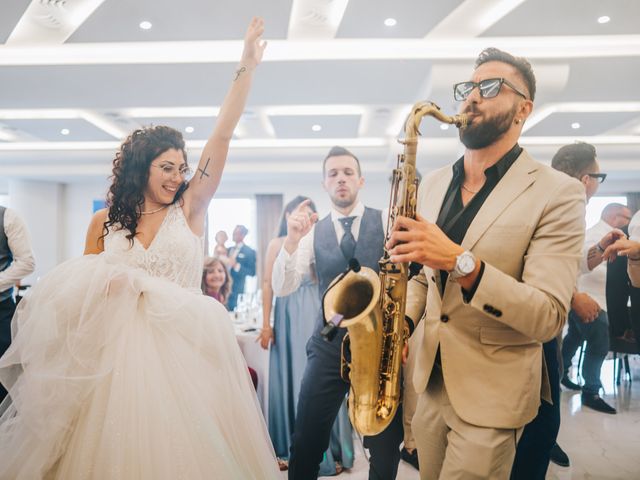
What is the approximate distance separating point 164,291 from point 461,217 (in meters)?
1.13

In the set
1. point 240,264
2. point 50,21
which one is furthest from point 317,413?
point 240,264

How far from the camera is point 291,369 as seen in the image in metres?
3.42

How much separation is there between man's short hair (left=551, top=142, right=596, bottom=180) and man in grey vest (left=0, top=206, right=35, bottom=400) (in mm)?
3987

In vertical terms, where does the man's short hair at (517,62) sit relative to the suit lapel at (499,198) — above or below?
above

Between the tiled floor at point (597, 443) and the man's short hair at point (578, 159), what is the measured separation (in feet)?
6.85

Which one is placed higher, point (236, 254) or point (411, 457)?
point (236, 254)

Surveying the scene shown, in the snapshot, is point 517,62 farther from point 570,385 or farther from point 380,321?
point 570,385

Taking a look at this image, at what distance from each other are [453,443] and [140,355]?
109 centimetres

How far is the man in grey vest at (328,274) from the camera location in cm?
230

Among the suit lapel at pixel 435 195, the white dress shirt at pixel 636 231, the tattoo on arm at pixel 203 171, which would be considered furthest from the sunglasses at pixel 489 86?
the white dress shirt at pixel 636 231

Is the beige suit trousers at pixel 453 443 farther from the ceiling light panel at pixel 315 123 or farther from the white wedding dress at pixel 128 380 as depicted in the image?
the ceiling light panel at pixel 315 123

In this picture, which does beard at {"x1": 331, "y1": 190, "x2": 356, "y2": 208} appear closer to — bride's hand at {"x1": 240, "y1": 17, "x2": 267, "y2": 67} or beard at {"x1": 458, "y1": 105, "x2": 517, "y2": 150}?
bride's hand at {"x1": 240, "y1": 17, "x2": 267, "y2": 67}

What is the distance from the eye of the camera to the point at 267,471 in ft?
5.32

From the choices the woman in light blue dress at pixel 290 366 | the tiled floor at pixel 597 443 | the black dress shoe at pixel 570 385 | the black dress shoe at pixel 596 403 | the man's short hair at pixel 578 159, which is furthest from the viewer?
the black dress shoe at pixel 570 385
